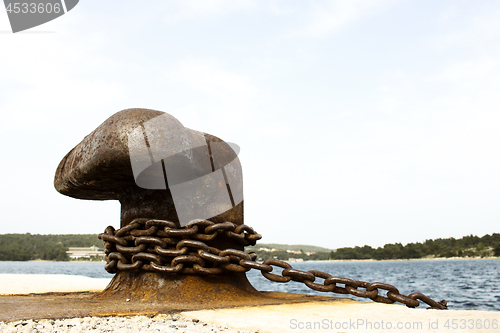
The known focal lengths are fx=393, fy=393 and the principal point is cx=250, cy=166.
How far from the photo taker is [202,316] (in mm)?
2156

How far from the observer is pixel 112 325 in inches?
73.6

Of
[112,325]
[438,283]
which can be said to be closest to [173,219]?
[112,325]

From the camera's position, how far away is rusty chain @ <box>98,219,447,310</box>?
2.57m

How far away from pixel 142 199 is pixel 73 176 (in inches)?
21.5

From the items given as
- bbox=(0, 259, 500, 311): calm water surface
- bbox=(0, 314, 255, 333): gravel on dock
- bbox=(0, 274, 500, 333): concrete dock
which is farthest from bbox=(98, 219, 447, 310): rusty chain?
bbox=(0, 259, 500, 311): calm water surface

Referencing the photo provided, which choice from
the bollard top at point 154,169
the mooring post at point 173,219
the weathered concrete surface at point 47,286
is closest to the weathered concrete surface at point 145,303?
the mooring post at point 173,219

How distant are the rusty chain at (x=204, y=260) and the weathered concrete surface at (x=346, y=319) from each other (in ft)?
0.53

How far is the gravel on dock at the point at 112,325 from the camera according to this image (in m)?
1.77

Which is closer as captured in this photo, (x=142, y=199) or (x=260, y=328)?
(x=260, y=328)

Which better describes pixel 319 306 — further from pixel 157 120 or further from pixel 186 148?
pixel 157 120

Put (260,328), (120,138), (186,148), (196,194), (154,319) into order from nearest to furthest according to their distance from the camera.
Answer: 1. (260,328)
2. (154,319)
3. (120,138)
4. (186,148)
5. (196,194)

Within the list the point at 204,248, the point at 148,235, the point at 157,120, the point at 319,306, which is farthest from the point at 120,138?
the point at 319,306

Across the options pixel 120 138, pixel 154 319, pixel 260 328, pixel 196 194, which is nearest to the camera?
pixel 260 328

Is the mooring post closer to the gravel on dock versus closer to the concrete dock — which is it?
the concrete dock
